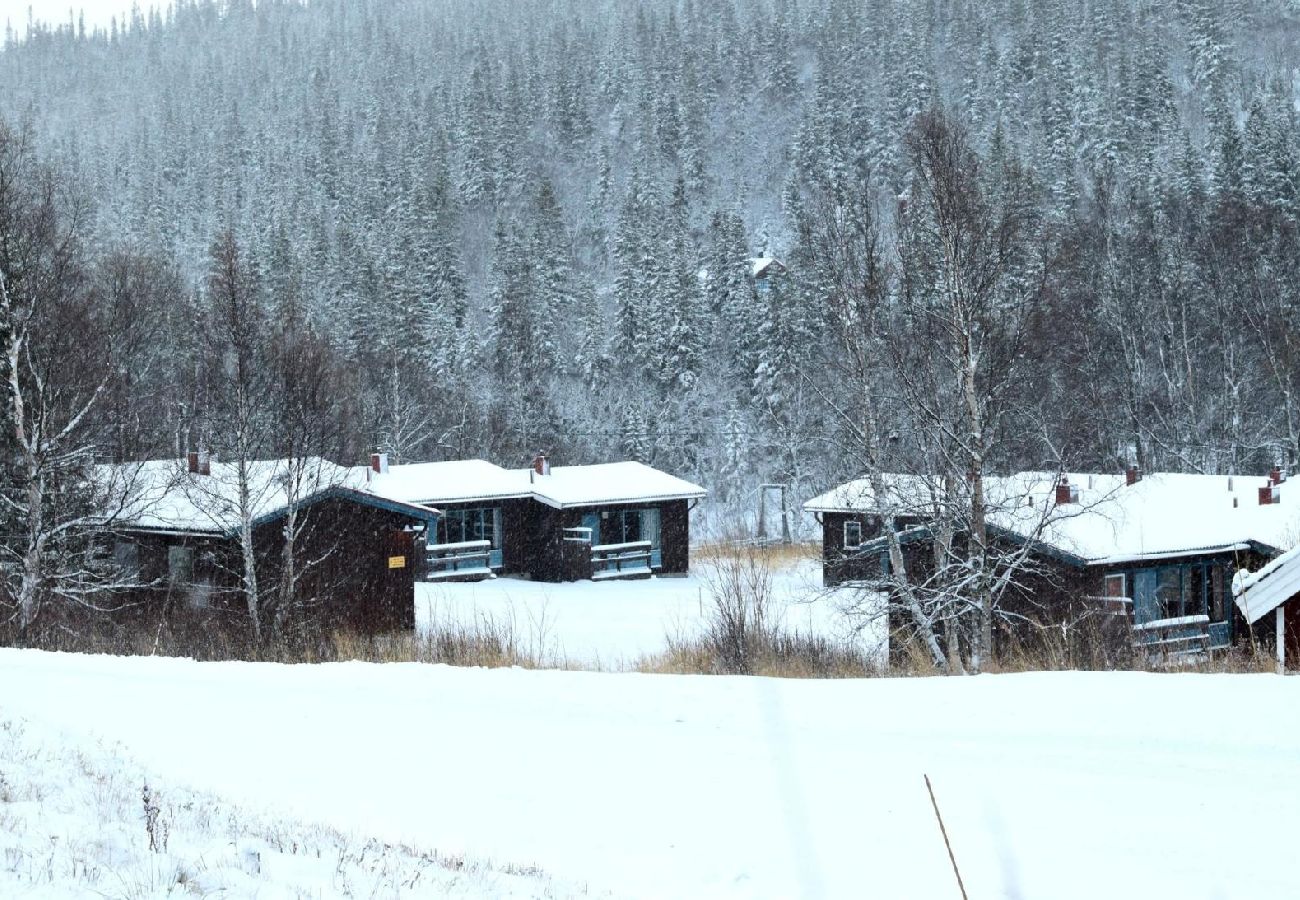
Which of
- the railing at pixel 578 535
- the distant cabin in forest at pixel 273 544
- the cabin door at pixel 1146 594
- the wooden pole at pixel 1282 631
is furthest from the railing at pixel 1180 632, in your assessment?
the railing at pixel 578 535

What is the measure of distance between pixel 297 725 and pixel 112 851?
4623 millimetres

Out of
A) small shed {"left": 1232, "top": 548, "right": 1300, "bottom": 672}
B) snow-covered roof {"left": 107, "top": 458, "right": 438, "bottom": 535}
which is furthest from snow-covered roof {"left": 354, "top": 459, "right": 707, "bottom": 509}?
small shed {"left": 1232, "top": 548, "right": 1300, "bottom": 672}

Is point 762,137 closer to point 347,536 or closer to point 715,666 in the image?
point 347,536

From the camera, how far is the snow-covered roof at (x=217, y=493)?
70.5 feet

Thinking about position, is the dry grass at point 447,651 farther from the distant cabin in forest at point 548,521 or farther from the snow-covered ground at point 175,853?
the distant cabin in forest at point 548,521

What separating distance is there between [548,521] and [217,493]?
16188mm

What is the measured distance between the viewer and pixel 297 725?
9617mm

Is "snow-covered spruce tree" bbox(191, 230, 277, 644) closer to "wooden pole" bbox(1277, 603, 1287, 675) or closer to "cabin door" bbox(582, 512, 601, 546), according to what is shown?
"cabin door" bbox(582, 512, 601, 546)

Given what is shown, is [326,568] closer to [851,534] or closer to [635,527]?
[635,527]

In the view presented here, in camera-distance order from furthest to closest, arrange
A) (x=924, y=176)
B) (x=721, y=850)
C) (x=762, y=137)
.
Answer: (x=762, y=137), (x=924, y=176), (x=721, y=850)

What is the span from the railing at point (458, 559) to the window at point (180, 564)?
9.93m

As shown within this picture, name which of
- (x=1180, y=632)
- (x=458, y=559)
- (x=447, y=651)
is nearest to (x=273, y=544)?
(x=447, y=651)

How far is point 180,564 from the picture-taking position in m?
25.0

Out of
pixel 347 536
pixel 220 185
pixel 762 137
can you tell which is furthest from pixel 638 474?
pixel 220 185
